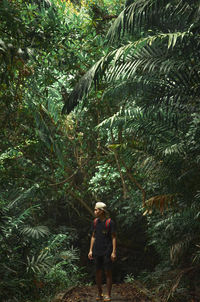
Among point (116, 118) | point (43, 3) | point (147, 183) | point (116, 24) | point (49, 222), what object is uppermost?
point (43, 3)

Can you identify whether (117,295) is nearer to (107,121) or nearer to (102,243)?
(102,243)

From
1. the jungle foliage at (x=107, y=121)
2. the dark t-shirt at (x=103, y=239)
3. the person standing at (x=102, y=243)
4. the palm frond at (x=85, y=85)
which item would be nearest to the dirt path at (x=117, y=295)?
the jungle foliage at (x=107, y=121)

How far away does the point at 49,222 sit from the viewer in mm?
14078

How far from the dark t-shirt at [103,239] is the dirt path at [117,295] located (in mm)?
1257

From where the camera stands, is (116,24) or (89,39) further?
(89,39)

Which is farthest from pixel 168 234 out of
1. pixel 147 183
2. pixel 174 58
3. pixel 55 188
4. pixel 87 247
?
pixel 87 247

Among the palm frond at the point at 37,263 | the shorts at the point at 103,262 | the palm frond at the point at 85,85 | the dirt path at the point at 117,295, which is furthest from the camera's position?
the palm frond at the point at 37,263

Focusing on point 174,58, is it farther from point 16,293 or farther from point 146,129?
point 16,293

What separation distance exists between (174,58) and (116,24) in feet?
4.68

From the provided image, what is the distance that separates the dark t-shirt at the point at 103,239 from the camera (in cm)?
652

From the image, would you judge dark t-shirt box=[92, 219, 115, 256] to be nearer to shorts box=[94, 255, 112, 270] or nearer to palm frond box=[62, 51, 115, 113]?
shorts box=[94, 255, 112, 270]

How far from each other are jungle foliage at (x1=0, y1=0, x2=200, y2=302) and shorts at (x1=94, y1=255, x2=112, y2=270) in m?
1.12

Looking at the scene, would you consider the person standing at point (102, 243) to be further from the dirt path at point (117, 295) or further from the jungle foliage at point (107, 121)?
the dirt path at point (117, 295)

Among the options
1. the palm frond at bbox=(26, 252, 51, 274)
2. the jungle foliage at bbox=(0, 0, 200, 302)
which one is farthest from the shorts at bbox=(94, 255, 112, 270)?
the palm frond at bbox=(26, 252, 51, 274)
